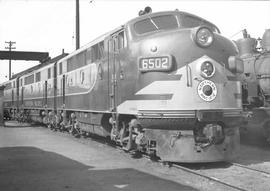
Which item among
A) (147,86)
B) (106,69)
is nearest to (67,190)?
(147,86)

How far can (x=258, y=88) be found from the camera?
13.3 metres

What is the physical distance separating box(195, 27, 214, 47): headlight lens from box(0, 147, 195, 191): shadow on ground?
3.03m

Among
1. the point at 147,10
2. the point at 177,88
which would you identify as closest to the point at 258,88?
the point at 147,10

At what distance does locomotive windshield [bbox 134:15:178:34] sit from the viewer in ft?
29.7

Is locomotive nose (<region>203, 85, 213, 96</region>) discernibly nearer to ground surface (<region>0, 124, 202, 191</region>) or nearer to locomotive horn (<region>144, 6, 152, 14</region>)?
ground surface (<region>0, 124, 202, 191</region>)

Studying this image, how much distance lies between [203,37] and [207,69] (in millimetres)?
710

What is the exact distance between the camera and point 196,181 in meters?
7.23

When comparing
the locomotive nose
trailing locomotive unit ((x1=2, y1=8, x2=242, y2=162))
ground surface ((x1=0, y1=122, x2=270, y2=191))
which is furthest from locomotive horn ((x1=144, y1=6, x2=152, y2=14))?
ground surface ((x1=0, y1=122, x2=270, y2=191))

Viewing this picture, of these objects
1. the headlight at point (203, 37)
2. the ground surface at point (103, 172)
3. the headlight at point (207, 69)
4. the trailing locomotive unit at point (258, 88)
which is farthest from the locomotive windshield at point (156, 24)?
the trailing locomotive unit at point (258, 88)

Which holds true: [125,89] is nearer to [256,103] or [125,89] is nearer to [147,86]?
[147,86]

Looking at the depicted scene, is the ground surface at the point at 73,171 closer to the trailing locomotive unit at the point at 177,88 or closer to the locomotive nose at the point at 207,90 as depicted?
the trailing locomotive unit at the point at 177,88

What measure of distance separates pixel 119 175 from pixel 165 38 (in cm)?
309

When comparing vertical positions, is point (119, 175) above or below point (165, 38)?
below

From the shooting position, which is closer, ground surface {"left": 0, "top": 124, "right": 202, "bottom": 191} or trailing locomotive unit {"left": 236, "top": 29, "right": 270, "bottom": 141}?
ground surface {"left": 0, "top": 124, "right": 202, "bottom": 191}
